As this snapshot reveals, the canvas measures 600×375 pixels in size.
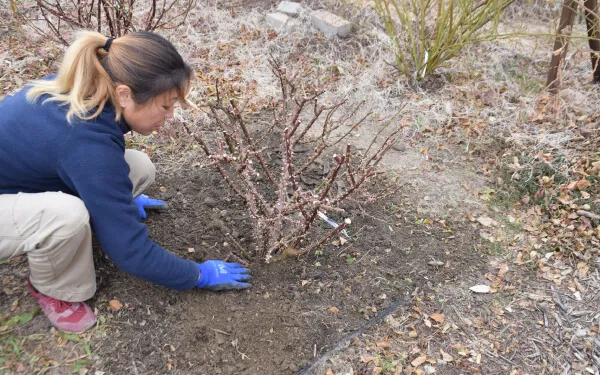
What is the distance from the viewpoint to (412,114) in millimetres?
3512

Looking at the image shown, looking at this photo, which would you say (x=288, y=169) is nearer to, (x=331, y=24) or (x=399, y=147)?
(x=399, y=147)

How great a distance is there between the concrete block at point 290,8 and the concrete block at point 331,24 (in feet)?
0.74

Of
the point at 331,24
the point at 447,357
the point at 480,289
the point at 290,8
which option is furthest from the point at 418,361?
the point at 290,8

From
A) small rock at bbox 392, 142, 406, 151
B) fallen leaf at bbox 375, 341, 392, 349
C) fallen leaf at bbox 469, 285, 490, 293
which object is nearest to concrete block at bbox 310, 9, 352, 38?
small rock at bbox 392, 142, 406, 151

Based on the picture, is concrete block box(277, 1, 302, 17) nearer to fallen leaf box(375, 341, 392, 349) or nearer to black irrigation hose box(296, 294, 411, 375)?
black irrigation hose box(296, 294, 411, 375)

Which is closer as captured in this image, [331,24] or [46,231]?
[46,231]

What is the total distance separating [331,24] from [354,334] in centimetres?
323

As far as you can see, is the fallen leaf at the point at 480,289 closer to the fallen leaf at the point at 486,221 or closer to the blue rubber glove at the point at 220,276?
the fallen leaf at the point at 486,221

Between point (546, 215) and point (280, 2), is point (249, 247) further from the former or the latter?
point (280, 2)

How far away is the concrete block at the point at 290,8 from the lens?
15.6ft

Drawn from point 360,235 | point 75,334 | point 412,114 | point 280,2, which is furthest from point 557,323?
point 280,2

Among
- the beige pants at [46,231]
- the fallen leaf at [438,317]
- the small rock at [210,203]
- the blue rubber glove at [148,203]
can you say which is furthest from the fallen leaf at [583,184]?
the beige pants at [46,231]

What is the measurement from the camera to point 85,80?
162 cm

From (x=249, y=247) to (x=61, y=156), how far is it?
1.04 metres
